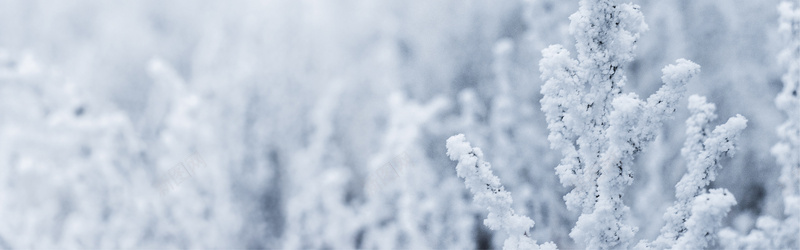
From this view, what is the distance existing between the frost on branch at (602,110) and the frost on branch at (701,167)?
0.15 feet

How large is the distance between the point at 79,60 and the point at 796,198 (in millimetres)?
5050

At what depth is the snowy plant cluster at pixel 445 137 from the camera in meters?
0.90

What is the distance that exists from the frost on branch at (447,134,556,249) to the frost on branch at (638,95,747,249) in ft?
0.77

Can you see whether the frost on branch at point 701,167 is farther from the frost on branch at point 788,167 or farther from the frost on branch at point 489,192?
the frost on branch at point 489,192

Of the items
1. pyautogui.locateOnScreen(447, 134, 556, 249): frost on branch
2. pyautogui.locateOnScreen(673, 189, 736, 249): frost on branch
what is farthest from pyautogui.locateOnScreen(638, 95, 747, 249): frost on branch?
pyautogui.locateOnScreen(447, 134, 556, 249): frost on branch

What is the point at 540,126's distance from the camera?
7.59 feet

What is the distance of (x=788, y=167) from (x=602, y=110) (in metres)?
0.32

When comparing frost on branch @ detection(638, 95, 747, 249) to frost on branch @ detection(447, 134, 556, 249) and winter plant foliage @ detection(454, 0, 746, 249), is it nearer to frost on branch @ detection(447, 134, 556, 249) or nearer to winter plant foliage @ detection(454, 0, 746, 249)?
winter plant foliage @ detection(454, 0, 746, 249)

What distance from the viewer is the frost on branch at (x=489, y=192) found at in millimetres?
907

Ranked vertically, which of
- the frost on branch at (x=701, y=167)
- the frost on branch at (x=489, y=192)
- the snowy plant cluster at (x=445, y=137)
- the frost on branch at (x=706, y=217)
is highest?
the snowy plant cluster at (x=445, y=137)

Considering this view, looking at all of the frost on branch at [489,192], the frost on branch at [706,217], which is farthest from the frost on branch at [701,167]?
the frost on branch at [489,192]

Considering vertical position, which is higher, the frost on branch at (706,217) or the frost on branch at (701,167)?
the frost on branch at (701,167)

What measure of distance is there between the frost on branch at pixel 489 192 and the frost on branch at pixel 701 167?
0.77ft

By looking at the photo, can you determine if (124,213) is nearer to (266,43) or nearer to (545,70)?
(266,43)
